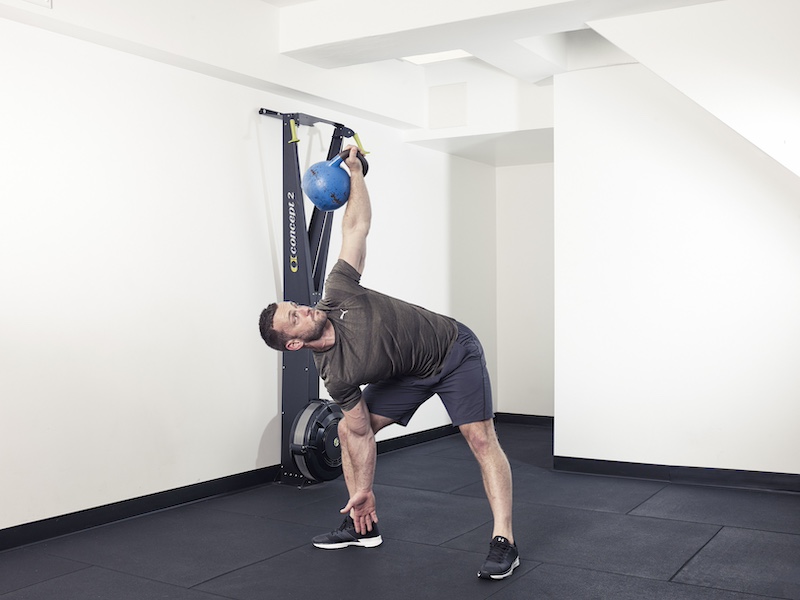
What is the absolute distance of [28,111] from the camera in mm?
3465

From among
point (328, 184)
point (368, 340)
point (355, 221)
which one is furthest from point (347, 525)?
point (328, 184)

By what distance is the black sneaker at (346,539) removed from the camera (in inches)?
133

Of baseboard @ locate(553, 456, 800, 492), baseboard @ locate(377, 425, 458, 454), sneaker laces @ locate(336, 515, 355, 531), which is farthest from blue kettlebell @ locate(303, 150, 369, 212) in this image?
baseboard @ locate(377, 425, 458, 454)

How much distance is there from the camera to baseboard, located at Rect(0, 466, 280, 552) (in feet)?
11.2

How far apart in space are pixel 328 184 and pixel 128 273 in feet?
4.04

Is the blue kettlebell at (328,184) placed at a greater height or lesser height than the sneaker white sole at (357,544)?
greater

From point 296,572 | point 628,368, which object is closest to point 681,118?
point 628,368

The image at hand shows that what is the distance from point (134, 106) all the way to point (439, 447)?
3136 mm

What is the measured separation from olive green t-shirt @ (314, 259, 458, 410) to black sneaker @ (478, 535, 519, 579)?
67 centimetres

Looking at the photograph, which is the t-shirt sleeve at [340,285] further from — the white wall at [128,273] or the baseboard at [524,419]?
the baseboard at [524,419]

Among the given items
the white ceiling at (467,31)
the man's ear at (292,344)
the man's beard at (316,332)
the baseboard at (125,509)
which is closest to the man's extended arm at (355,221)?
the man's beard at (316,332)

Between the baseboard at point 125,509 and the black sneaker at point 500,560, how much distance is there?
5.77 ft

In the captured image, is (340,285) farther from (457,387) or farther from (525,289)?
(525,289)

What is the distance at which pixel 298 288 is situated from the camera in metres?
4.55
